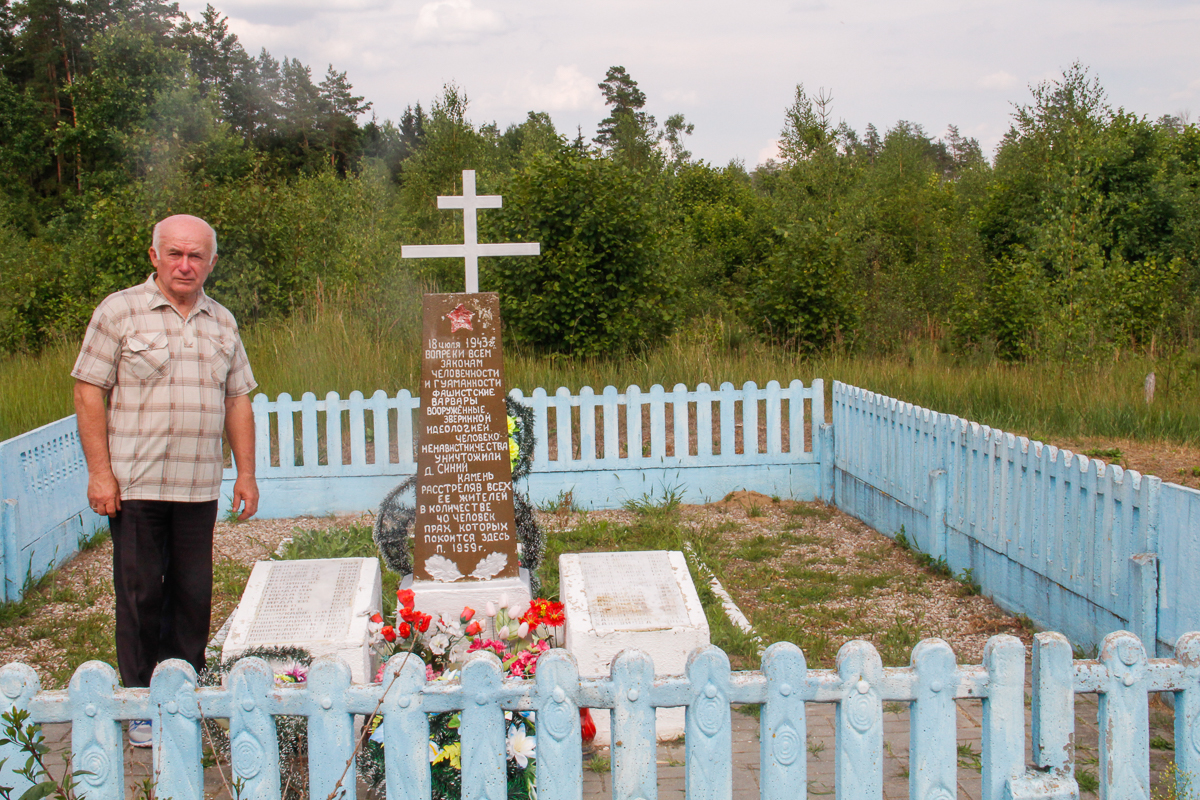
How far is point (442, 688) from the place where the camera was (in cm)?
232

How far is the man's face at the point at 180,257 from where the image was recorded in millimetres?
3551

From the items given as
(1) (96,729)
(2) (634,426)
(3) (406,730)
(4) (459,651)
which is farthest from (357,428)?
(3) (406,730)

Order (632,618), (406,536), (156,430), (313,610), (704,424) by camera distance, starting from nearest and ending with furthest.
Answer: (156,430) → (632,618) → (313,610) → (406,536) → (704,424)

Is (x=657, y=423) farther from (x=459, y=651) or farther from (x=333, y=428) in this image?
(x=459, y=651)

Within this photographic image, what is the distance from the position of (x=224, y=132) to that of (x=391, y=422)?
21.3 meters

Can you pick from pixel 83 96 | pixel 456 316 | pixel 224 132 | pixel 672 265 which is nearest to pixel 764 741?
pixel 456 316

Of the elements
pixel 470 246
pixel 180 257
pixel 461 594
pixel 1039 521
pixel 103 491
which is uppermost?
pixel 470 246

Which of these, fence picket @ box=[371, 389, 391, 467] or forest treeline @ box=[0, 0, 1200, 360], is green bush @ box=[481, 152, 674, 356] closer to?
forest treeline @ box=[0, 0, 1200, 360]

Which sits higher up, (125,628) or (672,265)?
(672,265)

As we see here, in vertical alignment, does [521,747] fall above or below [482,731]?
below

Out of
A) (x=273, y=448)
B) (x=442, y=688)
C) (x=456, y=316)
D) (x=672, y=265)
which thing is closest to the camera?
(x=442, y=688)

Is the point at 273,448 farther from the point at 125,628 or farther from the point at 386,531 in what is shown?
the point at 125,628

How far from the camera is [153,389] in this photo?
3561 mm

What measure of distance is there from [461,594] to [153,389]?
1.82 metres
